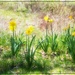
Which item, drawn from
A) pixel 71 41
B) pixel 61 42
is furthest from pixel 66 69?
pixel 61 42

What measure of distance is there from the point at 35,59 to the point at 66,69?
0.53 m

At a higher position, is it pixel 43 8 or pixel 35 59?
Result: pixel 43 8

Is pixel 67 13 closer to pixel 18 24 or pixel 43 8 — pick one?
pixel 43 8

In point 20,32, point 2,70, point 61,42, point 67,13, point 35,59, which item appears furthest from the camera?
point 67,13

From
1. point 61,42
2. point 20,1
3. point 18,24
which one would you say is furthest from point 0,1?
point 61,42

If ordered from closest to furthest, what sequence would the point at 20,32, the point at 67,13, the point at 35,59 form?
the point at 35,59 → the point at 20,32 → the point at 67,13

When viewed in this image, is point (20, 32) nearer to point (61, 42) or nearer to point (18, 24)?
point (18, 24)

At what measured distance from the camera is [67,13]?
21.5ft

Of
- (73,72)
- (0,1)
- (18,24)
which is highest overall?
(0,1)

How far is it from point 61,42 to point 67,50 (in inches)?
12.2

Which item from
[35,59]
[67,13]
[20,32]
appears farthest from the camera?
[67,13]

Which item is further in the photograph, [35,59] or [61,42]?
[61,42]

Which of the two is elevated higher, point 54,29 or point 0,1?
point 0,1

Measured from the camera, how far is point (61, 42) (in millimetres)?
5238
